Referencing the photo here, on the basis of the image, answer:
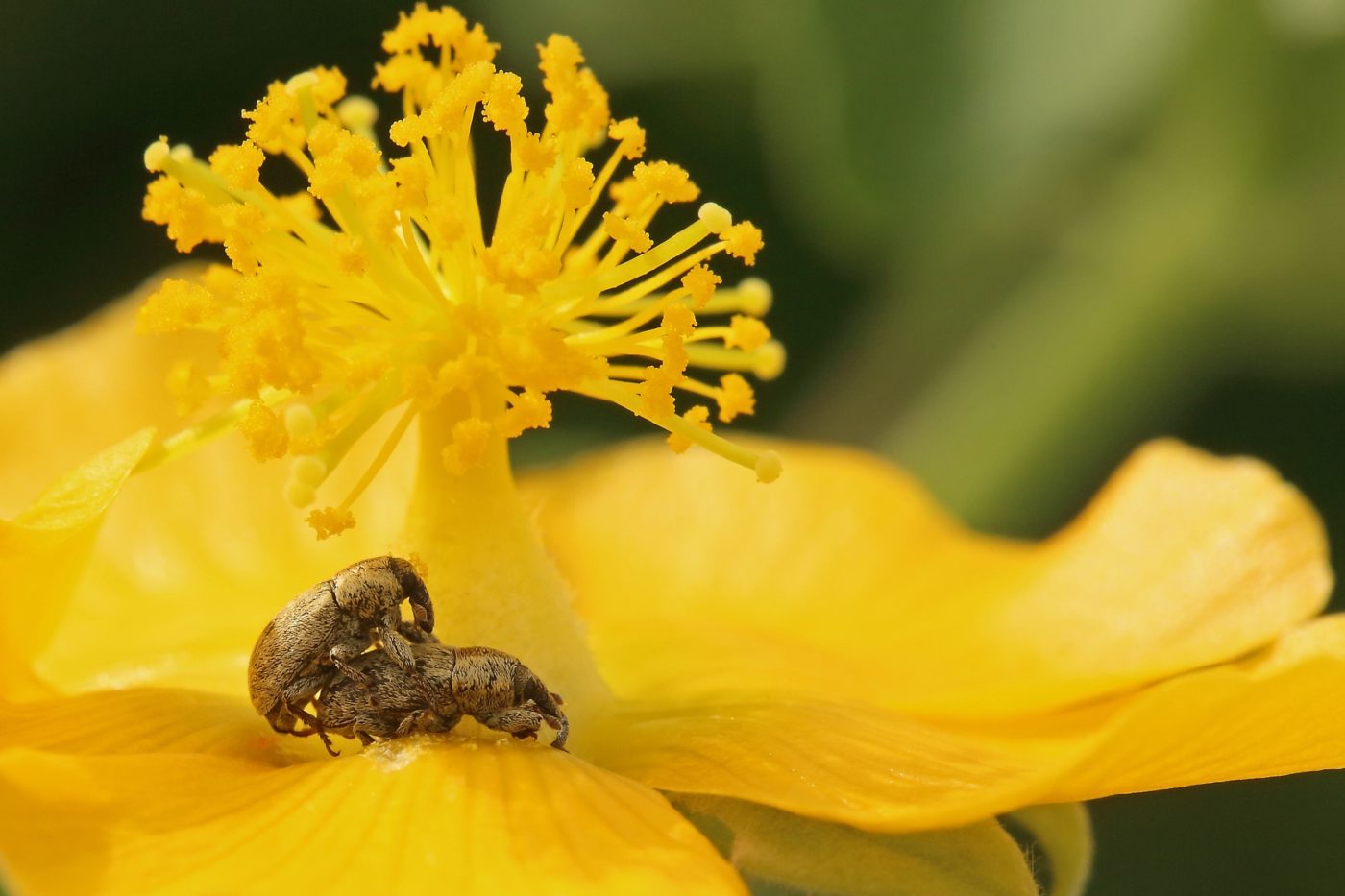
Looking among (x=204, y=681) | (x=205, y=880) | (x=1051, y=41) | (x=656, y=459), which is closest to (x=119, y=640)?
(x=204, y=681)

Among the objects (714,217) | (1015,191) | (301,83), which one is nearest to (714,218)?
(714,217)

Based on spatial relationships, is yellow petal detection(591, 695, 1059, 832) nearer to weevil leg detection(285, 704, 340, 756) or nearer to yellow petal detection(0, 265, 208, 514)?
weevil leg detection(285, 704, 340, 756)

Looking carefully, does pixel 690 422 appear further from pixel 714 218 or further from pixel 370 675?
pixel 370 675

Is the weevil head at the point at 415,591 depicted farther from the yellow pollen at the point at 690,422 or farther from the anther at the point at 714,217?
the anther at the point at 714,217

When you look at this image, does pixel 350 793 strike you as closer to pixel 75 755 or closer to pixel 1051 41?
pixel 75 755

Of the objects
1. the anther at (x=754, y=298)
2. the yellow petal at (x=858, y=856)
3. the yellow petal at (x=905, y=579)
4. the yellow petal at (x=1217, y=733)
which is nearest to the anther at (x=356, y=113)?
the anther at (x=754, y=298)
